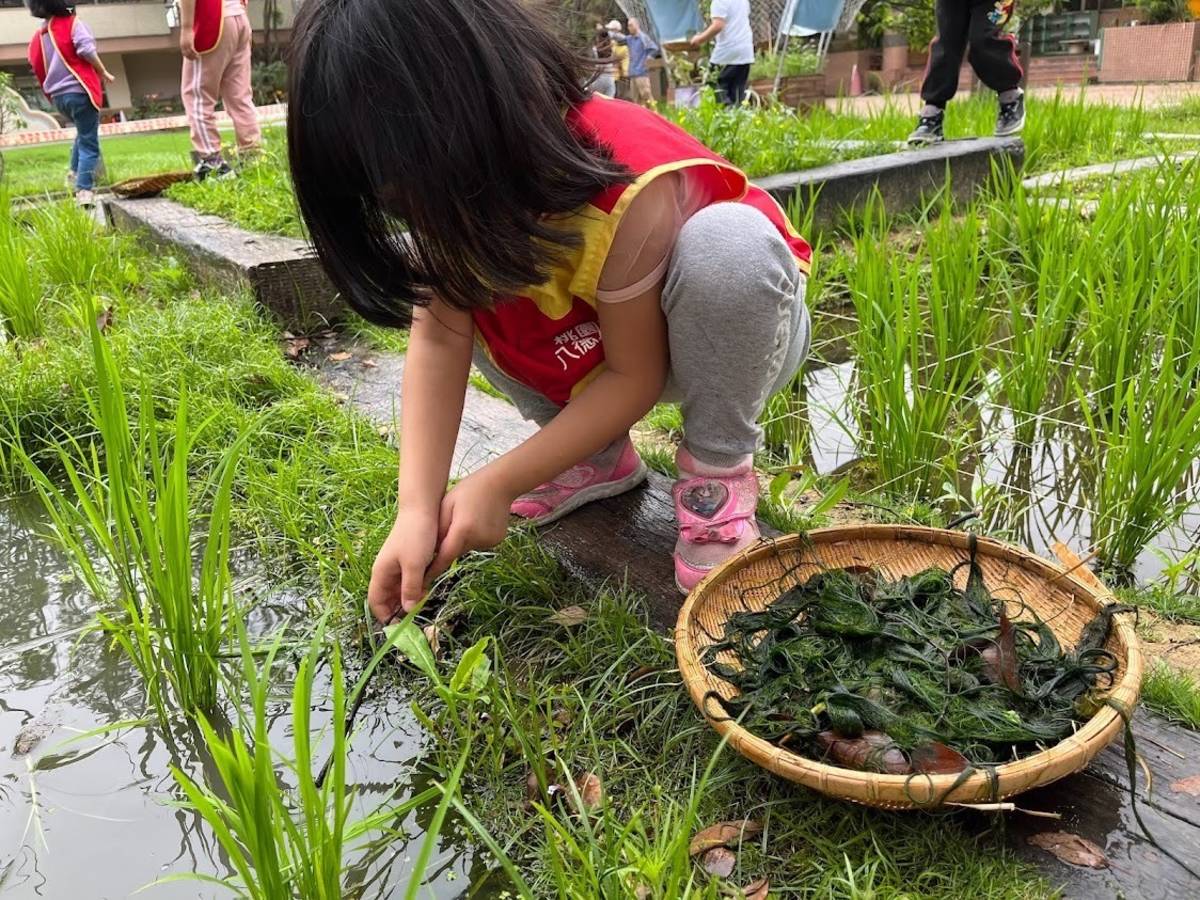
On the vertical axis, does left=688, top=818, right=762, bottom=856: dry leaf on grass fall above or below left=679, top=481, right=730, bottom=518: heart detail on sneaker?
below

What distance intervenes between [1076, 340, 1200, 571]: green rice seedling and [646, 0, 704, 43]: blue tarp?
21.7 feet

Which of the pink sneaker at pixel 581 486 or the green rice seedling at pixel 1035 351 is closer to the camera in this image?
the pink sneaker at pixel 581 486

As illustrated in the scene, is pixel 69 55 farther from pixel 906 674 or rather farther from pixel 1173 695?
pixel 1173 695

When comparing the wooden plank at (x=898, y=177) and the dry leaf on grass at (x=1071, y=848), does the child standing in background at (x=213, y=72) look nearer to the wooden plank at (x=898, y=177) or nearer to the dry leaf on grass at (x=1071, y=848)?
the wooden plank at (x=898, y=177)

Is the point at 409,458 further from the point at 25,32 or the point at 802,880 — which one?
the point at 25,32

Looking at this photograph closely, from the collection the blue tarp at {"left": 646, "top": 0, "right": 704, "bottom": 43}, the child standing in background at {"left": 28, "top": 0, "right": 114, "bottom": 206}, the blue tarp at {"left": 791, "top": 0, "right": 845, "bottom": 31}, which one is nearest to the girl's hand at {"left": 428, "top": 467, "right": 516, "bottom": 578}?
the child standing in background at {"left": 28, "top": 0, "right": 114, "bottom": 206}

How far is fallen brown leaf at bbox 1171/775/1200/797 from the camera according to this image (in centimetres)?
97

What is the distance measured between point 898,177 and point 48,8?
469cm

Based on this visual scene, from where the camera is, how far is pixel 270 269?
2572 millimetres

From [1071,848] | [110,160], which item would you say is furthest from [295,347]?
[110,160]

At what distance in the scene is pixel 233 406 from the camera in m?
2.02

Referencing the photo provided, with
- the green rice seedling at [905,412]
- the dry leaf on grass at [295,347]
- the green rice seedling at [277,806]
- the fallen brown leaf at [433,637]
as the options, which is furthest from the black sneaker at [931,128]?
the green rice seedling at [277,806]

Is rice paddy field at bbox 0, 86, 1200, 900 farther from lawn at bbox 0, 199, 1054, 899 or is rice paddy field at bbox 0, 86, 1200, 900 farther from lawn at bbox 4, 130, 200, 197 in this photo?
lawn at bbox 4, 130, 200, 197

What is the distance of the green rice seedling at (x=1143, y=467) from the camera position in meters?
1.38
